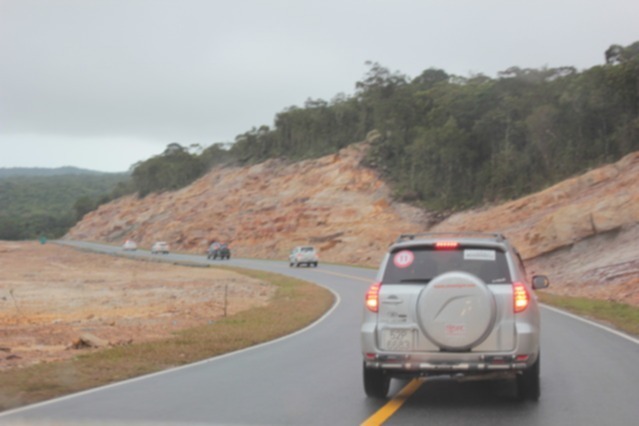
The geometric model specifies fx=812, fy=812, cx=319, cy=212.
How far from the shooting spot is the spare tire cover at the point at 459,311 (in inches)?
339

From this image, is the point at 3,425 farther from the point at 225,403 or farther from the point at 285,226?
the point at 285,226

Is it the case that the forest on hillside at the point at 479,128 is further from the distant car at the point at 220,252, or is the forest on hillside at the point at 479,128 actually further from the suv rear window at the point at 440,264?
the suv rear window at the point at 440,264

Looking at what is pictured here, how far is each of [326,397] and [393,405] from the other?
3.07ft

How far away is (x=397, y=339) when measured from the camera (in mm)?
8938

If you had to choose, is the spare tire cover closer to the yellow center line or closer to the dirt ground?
the yellow center line

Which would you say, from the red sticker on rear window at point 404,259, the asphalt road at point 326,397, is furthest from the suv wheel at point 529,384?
the red sticker on rear window at point 404,259

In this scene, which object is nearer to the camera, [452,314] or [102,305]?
[452,314]

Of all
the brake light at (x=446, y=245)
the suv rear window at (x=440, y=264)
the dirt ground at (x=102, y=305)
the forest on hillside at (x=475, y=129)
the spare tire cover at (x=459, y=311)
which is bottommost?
the dirt ground at (x=102, y=305)

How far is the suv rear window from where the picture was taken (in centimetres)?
909

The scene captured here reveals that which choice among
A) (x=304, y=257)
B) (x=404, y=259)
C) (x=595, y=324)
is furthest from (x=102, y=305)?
(x=304, y=257)

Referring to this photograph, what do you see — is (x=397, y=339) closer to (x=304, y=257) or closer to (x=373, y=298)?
(x=373, y=298)

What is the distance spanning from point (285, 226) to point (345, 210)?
739 cm

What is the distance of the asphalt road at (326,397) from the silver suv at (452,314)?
0.50 m

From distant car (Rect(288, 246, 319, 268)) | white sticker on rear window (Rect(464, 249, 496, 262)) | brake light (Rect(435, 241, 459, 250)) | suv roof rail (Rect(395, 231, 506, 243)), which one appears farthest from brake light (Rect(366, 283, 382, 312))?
distant car (Rect(288, 246, 319, 268))
